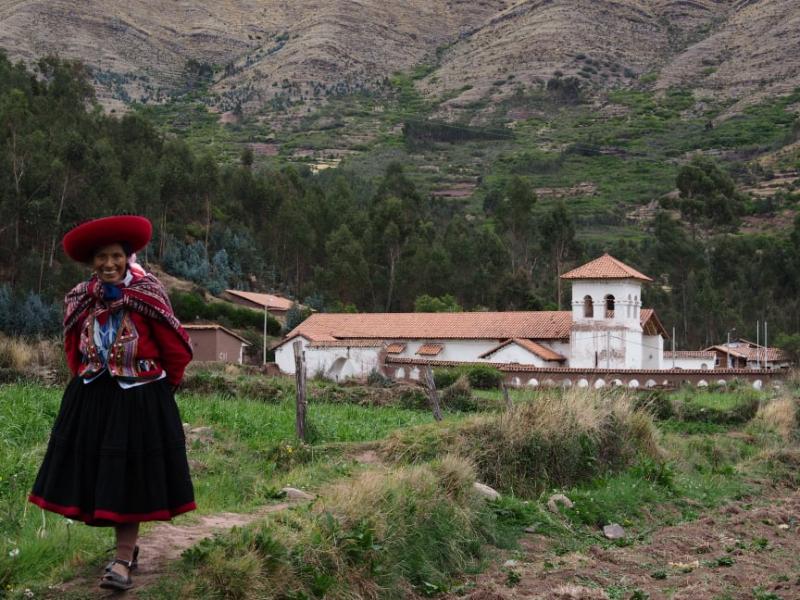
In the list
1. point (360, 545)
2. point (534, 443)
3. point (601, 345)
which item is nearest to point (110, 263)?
point (360, 545)

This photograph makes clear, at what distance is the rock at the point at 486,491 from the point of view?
10008mm

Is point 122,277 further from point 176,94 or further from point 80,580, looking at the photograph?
point 176,94

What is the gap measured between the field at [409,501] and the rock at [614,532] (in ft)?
0.30

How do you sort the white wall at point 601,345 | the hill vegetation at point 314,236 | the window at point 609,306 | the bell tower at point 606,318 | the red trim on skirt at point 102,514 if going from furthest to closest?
the window at point 609,306
the bell tower at point 606,318
the white wall at point 601,345
the hill vegetation at point 314,236
the red trim on skirt at point 102,514

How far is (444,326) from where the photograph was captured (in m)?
51.7

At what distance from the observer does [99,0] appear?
194 metres

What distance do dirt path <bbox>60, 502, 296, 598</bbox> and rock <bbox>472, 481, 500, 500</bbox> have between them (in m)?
2.16

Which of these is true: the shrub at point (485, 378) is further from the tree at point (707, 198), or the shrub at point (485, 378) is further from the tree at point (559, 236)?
the tree at point (707, 198)

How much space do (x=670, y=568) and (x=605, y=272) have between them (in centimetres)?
4205

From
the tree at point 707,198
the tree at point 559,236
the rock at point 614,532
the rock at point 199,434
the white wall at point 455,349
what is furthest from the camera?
the tree at point 707,198

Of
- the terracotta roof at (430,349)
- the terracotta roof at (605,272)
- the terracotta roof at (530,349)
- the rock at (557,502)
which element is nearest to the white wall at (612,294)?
the terracotta roof at (605,272)

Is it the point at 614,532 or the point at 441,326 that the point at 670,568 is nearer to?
the point at 614,532

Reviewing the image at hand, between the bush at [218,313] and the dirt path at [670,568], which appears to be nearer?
the dirt path at [670,568]

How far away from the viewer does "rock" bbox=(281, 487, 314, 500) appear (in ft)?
29.0
